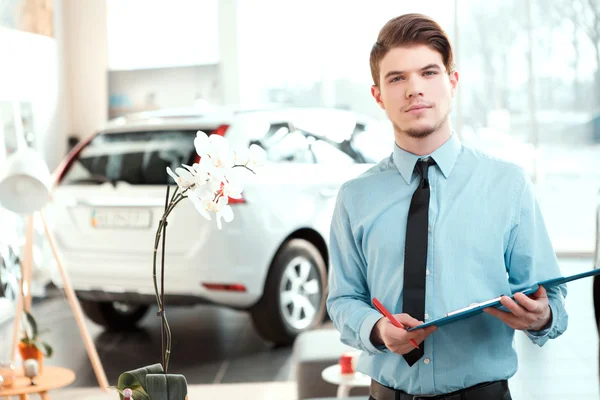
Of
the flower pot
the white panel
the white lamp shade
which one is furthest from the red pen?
the white panel

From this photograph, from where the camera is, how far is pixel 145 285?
518 cm

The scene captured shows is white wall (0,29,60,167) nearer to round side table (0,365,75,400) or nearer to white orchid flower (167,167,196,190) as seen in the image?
round side table (0,365,75,400)

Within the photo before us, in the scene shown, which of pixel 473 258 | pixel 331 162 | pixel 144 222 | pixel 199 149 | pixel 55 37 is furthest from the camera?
pixel 55 37

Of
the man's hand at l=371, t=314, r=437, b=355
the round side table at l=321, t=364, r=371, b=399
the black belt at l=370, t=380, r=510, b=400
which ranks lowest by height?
the round side table at l=321, t=364, r=371, b=399

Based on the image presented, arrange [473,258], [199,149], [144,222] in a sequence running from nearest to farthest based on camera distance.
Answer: [199,149] → [473,258] → [144,222]

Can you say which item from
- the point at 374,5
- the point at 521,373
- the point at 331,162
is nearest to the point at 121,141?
the point at 331,162

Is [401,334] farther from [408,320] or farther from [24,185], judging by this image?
[24,185]

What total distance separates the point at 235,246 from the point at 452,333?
3287mm

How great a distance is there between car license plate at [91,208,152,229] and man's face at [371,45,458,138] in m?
3.49

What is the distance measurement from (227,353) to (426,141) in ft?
12.4

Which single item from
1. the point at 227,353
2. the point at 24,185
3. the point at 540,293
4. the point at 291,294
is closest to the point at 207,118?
the point at 291,294

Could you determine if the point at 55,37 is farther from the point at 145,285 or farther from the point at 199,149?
the point at 199,149

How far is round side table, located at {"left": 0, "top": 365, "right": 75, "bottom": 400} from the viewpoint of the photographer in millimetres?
3320

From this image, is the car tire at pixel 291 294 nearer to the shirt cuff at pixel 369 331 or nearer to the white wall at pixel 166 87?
the shirt cuff at pixel 369 331
